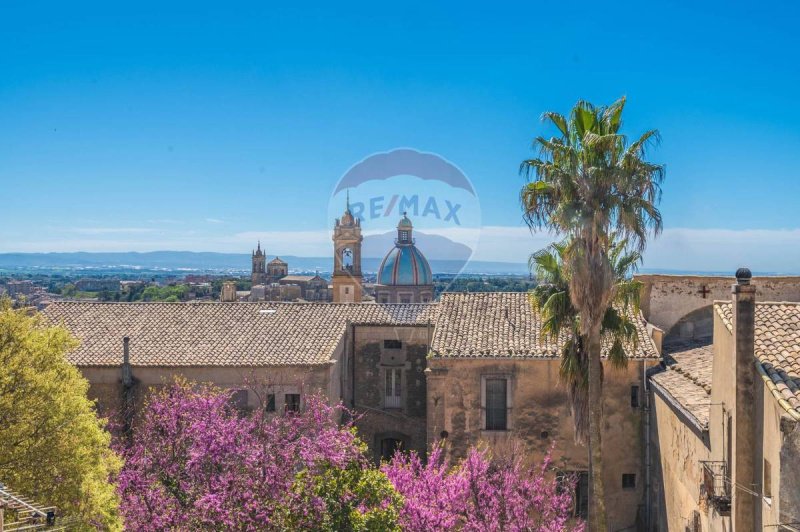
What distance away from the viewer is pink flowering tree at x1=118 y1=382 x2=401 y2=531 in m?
14.5

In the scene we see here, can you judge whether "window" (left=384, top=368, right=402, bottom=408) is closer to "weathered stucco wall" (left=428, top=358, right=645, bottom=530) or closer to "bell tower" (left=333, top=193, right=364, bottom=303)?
"weathered stucco wall" (left=428, top=358, right=645, bottom=530)

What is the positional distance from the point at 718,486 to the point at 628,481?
8.02 m

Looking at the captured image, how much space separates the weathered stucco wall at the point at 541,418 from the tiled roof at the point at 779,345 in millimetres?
7197

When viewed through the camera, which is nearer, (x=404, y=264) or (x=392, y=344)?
(x=392, y=344)

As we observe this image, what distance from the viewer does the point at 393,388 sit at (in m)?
26.4

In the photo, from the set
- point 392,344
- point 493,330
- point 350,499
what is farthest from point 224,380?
point 350,499

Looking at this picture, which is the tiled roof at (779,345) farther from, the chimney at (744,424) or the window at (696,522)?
the window at (696,522)

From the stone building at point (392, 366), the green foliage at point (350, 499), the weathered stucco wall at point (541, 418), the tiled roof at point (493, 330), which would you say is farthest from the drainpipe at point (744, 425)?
the weathered stucco wall at point (541, 418)

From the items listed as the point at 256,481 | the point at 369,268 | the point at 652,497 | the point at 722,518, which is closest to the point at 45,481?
the point at 256,481

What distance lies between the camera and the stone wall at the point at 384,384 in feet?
85.9

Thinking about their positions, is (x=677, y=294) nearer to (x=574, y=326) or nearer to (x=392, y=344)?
(x=574, y=326)

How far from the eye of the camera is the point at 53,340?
1586cm

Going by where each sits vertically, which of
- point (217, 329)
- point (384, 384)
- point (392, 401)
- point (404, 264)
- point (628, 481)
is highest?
point (404, 264)

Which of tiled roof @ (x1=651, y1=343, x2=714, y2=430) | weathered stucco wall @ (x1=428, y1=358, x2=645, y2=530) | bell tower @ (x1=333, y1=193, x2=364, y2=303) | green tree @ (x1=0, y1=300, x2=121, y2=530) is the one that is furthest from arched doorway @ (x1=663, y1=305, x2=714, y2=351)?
bell tower @ (x1=333, y1=193, x2=364, y2=303)
